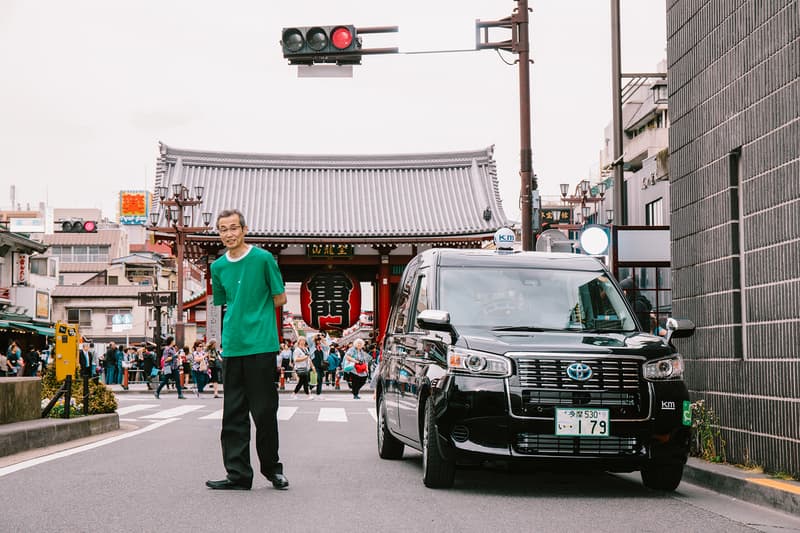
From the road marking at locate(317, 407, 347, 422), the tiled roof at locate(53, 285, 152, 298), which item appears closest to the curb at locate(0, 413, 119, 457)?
the road marking at locate(317, 407, 347, 422)

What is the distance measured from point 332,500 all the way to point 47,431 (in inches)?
213

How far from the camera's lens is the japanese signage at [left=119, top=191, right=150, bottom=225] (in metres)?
86.4

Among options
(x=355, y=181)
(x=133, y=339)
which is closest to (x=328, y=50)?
(x=355, y=181)

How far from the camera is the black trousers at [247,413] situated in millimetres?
6844

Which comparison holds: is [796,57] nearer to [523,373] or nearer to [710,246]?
[710,246]

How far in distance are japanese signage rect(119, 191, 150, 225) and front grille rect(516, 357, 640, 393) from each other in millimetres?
83038

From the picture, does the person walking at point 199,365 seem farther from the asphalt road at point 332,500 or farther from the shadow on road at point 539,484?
the shadow on road at point 539,484

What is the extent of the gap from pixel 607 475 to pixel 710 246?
2.17 meters

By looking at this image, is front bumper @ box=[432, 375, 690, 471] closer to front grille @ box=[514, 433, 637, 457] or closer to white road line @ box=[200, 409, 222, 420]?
front grille @ box=[514, 433, 637, 457]

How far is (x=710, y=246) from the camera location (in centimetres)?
858

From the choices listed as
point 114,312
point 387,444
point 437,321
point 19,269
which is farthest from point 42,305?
point 437,321

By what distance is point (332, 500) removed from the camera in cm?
641

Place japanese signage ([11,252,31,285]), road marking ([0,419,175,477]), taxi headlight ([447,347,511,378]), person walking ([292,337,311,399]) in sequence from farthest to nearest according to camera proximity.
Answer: japanese signage ([11,252,31,285]), person walking ([292,337,311,399]), road marking ([0,419,175,477]), taxi headlight ([447,347,511,378])

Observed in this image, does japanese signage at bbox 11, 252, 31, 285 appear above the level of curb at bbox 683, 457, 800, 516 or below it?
above
